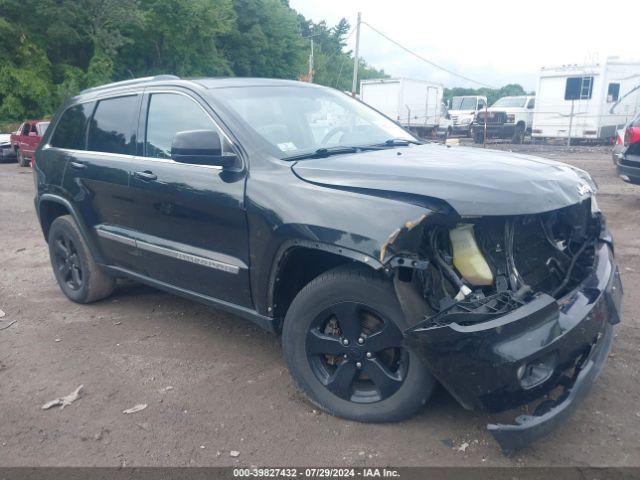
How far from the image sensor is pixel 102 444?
9.86 feet

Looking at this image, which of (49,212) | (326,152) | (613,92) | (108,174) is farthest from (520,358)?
(613,92)

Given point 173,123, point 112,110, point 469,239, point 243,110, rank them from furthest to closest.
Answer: point 112,110
point 173,123
point 243,110
point 469,239

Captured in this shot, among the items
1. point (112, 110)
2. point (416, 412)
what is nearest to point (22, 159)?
point (112, 110)

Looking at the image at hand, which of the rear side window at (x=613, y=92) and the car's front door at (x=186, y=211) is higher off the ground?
the rear side window at (x=613, y=92)

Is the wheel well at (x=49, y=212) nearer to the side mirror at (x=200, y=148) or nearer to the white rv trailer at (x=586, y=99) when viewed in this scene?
the side mirror at (x=200, y=148)

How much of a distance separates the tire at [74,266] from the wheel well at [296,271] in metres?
2.18

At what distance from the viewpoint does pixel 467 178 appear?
2734 millimetres

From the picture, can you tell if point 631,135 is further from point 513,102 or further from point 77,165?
point 513,102

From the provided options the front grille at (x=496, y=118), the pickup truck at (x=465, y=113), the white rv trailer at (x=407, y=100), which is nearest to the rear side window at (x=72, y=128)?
the front grille at (x=496, y=118)

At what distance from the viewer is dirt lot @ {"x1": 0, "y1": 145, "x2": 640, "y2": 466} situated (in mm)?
2844

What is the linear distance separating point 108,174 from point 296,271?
73.3 inches

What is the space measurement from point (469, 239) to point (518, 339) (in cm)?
54

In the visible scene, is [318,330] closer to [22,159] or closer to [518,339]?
[518,339]

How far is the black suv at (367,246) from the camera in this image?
8.45 ft
